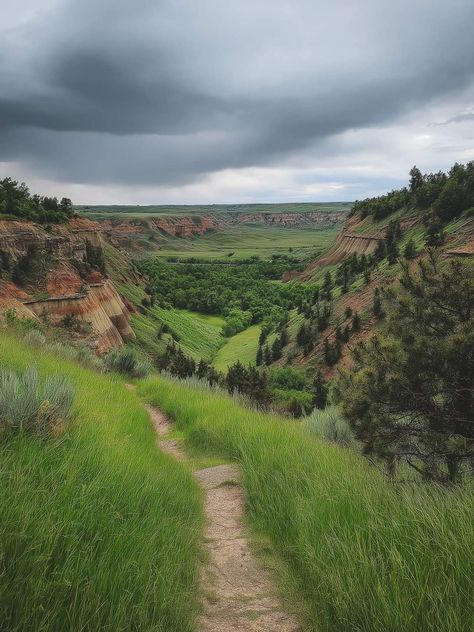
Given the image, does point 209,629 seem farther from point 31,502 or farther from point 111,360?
point 111,360

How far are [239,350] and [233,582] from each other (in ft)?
247

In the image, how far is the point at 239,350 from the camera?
78875 millimetres

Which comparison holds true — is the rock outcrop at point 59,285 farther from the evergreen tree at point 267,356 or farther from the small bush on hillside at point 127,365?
the evergreen tree at point 267,356

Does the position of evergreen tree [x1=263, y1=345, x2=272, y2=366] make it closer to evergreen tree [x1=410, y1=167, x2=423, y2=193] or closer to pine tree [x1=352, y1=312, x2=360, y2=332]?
pine tree [x1=352, y1=312, x2=360, y2=332]

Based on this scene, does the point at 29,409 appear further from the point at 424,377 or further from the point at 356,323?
the point at 356,323

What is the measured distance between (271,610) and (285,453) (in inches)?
99.0

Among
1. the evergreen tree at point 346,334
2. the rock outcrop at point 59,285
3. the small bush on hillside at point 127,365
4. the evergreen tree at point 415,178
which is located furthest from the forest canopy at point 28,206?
the evergreen tree at point 415,178

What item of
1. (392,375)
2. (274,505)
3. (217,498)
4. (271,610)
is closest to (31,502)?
(271,610)

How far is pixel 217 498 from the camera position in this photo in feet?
19.2

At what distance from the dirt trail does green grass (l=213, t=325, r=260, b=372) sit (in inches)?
2326

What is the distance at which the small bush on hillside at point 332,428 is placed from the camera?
8152 millimetres

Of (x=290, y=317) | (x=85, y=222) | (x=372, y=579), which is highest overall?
(x=85, y=222)

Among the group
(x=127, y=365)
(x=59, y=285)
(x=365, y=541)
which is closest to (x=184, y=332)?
(x=59, y=285)

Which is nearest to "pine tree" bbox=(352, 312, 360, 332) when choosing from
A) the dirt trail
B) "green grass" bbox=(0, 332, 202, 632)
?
the dirt trail
